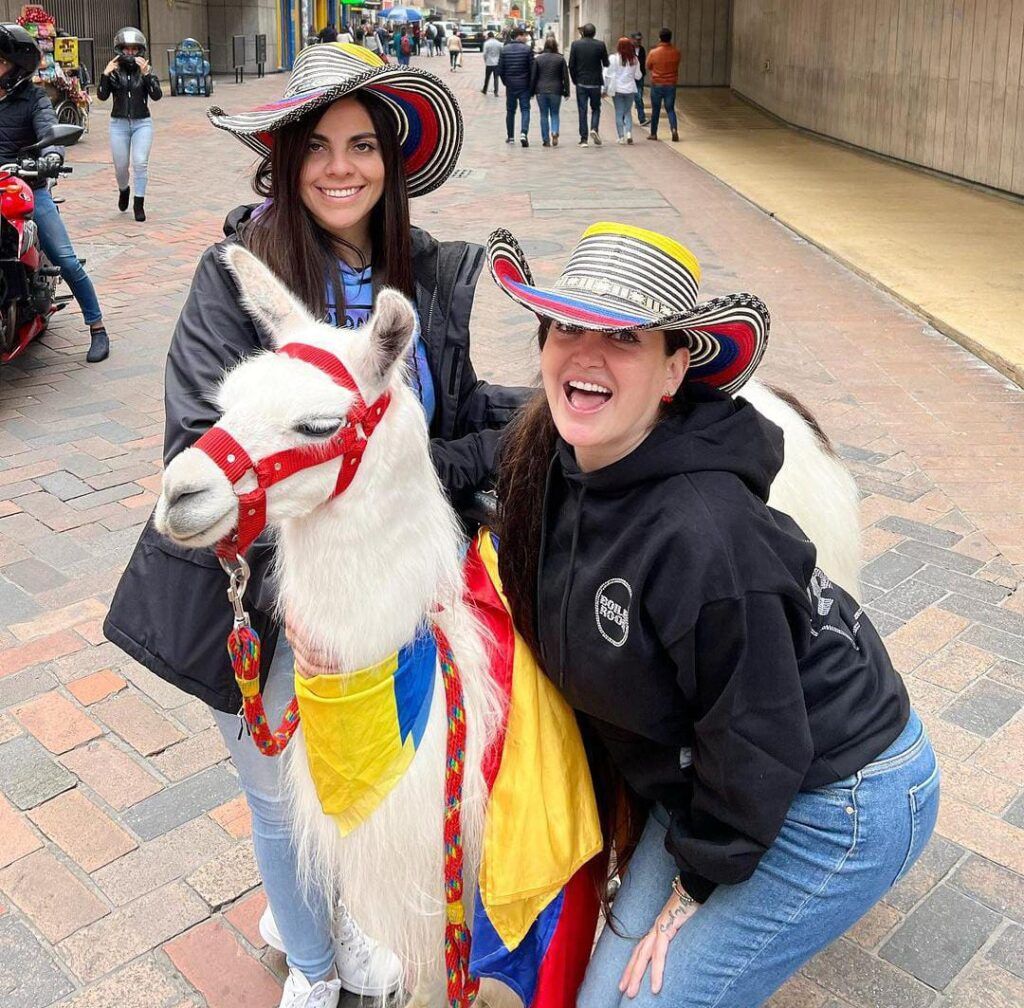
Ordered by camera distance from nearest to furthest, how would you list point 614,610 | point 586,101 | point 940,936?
point 614,610 → point 940,936 → point 586,101

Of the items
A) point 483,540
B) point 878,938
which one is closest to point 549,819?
point 483,540

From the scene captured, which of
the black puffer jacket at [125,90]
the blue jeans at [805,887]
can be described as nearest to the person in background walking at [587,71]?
the black puffer jacket at [125,90]

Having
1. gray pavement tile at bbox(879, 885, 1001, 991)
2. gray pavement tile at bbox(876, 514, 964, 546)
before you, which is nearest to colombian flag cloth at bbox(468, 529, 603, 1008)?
gray pavement tile at bbox(879, 885, 1001, 991)

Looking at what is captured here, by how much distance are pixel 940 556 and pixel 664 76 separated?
640 inches

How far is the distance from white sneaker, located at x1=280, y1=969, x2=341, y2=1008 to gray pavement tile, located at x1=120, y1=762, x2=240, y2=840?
2.48 feet

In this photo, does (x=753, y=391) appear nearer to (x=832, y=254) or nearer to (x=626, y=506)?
(x=626, y=506)

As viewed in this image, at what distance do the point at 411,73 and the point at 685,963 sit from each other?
73.8 inches

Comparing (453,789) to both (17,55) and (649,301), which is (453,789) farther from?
(17,55)

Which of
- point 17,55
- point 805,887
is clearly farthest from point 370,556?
point 17,55

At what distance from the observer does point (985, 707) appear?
3494 millimetres

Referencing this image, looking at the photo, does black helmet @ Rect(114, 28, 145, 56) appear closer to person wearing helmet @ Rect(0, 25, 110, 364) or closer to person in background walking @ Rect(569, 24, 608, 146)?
person wearing helmet @ Rect(0, 25, 110, 364)

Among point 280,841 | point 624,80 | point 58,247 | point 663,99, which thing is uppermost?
point 624,80

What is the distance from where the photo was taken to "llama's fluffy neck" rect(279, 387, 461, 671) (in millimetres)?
1784

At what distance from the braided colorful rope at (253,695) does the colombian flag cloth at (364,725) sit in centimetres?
7
